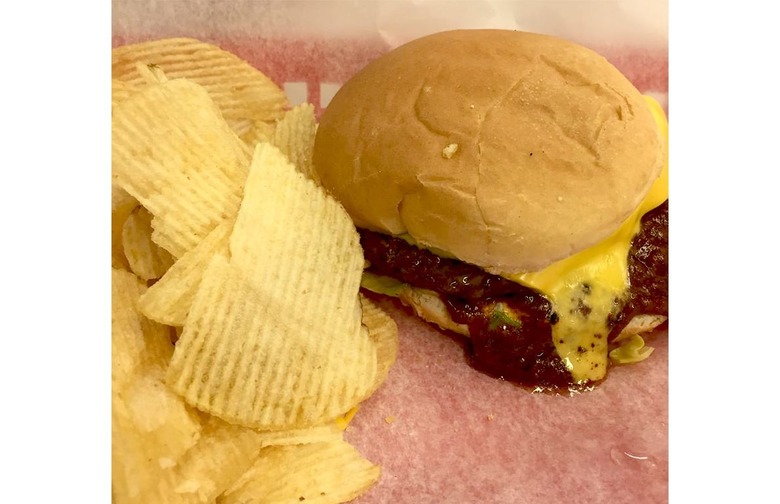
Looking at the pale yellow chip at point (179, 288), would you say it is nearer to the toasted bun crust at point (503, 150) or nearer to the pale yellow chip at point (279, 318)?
the pale yellow chip at point (279, 318)

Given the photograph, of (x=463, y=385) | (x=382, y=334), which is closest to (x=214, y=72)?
(x=382, y=334)

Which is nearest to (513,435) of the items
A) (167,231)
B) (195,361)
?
(195,361)

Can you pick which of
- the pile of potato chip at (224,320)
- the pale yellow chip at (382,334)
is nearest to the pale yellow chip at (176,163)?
the pile of potato chip at (224,320)

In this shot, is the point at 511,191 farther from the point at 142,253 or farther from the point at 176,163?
the point at 142,253

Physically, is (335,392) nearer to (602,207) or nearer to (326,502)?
(326,502)

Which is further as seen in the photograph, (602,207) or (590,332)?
(590,332)

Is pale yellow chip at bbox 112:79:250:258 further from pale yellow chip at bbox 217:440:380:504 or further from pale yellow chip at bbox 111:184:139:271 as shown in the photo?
pale yellow chip at bbox 217:440:380:504

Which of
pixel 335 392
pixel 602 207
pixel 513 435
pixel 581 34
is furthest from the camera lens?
pixel 581 34
